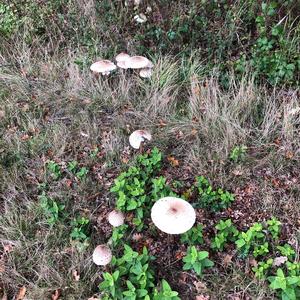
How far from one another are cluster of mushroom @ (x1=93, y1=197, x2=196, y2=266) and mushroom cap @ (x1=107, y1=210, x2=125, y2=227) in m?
0.21

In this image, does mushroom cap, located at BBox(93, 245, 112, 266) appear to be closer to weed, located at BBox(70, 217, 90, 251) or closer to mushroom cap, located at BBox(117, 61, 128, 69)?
weed, located at BBox(70, 217, 90, 251)

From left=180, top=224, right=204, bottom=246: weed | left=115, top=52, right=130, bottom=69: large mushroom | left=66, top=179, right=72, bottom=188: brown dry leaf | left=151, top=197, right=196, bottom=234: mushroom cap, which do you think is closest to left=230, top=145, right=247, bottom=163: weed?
left=180, top=224, right=204, bottom=246: weed

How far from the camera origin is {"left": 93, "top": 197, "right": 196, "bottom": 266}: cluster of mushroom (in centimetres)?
254

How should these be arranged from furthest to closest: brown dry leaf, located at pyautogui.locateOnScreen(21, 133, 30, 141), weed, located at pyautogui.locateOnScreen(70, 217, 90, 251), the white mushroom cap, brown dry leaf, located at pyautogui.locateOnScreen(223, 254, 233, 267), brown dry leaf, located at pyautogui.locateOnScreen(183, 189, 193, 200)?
1. brown dry leaf, located at pyautogui.locateOnScreen(21, 133, 30, 141)
2. the white mushroom cap
3. brown dry leaf, located at pyautogui.locateOnScreen(183, 189, 193, 200)
4. weed, located at pyautogui.locateOnScreen(70, 217, 90, 251)
5. brown dry leaf, located at pyautogui.locateOnScreen(223, 254, 233, 267)

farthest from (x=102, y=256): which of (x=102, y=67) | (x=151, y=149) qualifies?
(x=102, y=67)

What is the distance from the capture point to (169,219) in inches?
101

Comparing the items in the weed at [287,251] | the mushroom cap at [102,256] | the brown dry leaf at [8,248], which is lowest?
the brown dry leaf at [8,248]

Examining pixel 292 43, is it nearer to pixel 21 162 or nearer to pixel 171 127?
pixel 171 127

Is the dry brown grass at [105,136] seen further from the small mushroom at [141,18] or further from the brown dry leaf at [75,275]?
the small mushroom at [141,18]

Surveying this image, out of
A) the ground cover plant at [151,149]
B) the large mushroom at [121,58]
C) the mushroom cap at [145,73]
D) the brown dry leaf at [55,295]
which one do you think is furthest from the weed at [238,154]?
the brown dry leaf at [55,295]

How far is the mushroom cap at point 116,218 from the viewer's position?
295cm

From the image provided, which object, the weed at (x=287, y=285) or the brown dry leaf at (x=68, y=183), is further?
the brown dry leaf at (x=68, y=183)

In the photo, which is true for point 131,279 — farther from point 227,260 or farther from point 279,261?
point 279,261

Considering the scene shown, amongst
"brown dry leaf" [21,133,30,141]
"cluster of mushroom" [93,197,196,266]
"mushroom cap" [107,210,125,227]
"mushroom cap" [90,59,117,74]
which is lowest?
"brown dry leaf" [21,133,30,141]
